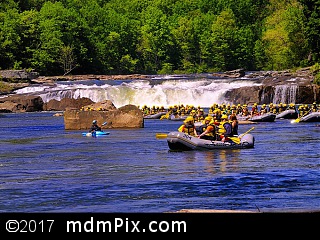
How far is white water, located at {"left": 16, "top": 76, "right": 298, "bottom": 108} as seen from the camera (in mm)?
77562

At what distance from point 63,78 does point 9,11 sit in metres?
27.0

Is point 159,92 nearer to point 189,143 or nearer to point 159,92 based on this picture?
point 159,92

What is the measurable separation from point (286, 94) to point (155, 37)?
2744 inches

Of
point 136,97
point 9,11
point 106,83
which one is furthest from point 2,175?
point 9,11

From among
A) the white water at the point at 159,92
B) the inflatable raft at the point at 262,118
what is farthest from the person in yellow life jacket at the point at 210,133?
the white water at the point at 159,92

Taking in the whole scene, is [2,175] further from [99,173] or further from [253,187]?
[253,187]

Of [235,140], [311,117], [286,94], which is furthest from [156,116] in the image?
[235,140]

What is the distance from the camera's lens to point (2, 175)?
22.9 metres

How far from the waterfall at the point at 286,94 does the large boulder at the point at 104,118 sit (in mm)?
29535

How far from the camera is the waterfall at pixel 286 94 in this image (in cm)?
7350

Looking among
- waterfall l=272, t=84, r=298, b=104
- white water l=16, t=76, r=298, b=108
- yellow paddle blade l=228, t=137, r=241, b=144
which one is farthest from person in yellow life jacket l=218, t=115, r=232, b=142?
white water l=16, t=76, r=298, b=108

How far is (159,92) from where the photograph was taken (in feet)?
259

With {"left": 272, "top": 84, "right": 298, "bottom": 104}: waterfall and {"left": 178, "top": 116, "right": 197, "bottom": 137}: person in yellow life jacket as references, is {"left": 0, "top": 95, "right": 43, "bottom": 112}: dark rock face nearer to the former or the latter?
{"left": 272, "top": 84, "right": 298, "bottom": 104}: waterfall

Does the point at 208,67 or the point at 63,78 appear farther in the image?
the point at 208,67
